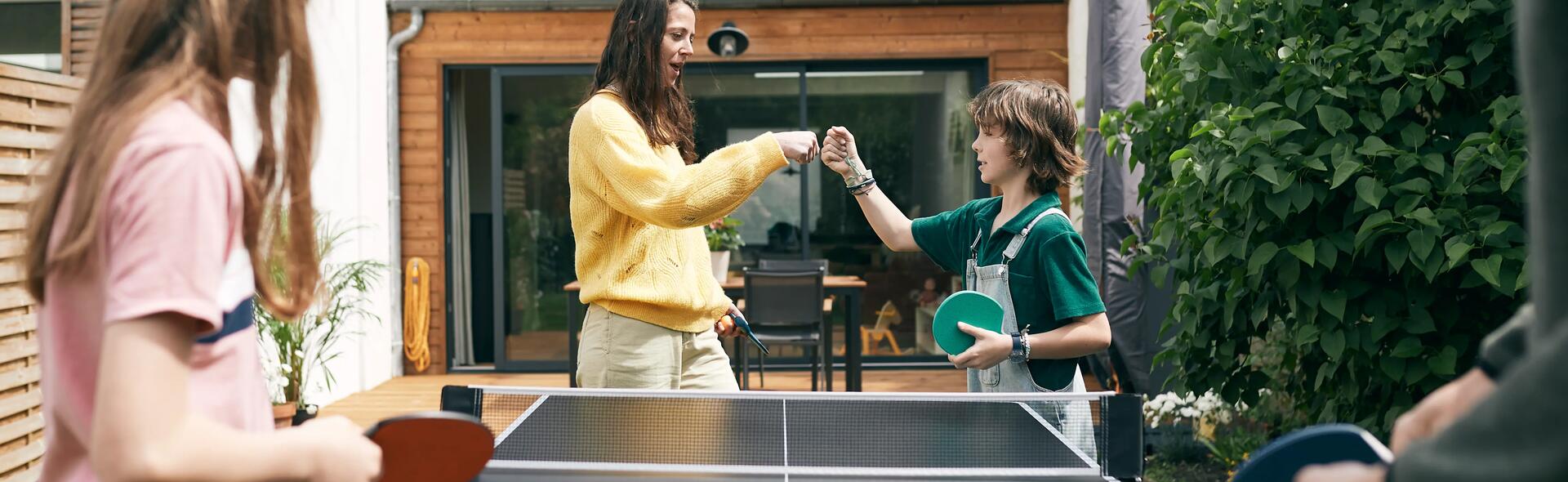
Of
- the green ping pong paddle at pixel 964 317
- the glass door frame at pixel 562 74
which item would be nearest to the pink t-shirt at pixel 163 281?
the green ping pong paddle at pixel 964 317

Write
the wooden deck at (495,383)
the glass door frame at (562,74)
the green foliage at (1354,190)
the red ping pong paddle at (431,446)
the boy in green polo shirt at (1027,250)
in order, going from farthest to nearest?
the glass door frame at (562,74)
the wooden deck at (495,383)
the green foliage at (1354,190)
the boy in green polo shirt at (1027,250)
the red ping pong paddle at (431,446)

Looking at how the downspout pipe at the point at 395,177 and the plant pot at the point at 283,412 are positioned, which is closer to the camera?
the plant pot at the point at 283,412

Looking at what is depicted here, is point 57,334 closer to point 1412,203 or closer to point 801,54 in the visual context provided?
point 1412,203

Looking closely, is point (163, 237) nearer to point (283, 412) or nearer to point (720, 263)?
point (283, 412)

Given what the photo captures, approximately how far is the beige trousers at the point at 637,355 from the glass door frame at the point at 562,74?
5121mm

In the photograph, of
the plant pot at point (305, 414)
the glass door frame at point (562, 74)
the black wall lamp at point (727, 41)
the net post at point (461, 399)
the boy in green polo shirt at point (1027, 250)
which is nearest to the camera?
the net post at point (461, 399)

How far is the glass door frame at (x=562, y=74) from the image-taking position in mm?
7254

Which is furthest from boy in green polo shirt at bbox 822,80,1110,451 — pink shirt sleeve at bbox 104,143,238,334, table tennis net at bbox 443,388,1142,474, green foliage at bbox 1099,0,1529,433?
pink shirt sleeve at bbox 104,143,238,334

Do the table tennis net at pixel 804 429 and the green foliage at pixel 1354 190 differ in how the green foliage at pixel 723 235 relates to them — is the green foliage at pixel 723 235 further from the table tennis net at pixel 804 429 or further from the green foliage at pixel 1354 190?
the table tennis net at pixel 804 429

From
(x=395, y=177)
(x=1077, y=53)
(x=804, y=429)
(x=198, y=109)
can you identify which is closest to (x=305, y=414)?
(x=395, y=177)

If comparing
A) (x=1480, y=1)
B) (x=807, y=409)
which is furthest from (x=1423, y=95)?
(x=807, y=409)

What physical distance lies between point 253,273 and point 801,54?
6502 millimetres

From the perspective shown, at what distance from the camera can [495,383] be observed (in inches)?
272

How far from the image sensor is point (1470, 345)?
96.7 inches
